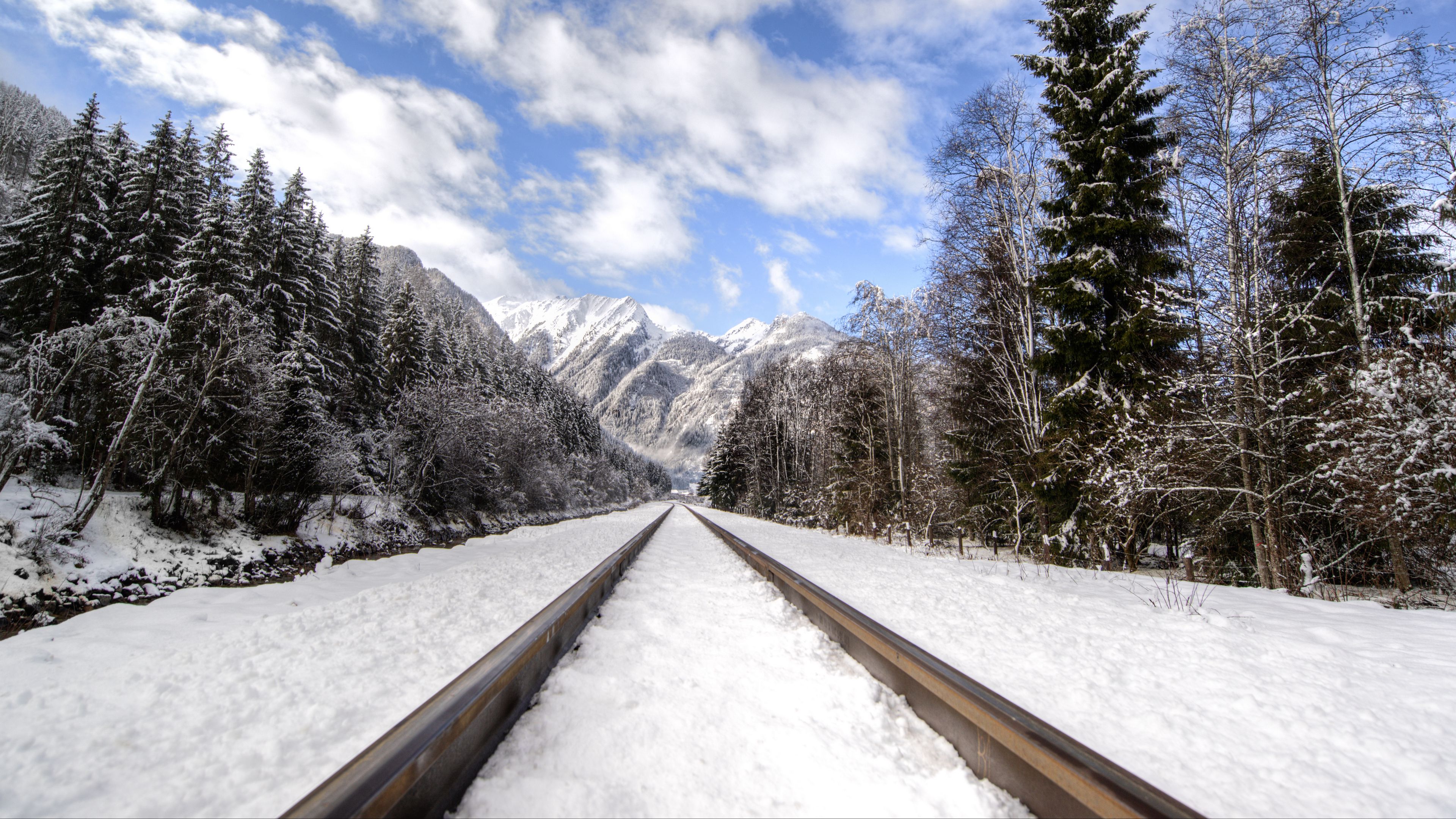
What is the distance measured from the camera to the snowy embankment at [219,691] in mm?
2254

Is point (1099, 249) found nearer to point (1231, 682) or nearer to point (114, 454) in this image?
point (1231, 682)

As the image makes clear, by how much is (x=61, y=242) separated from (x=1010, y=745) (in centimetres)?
3484

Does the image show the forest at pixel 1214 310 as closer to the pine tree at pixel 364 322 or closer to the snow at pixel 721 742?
the snow at pixel 721 742

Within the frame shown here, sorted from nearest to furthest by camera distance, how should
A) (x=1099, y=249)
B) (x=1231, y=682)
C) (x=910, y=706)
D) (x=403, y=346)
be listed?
(x=910, y=706)
(x=1231, y=682)
(x=1099, y=249)
(x=403, y=346)

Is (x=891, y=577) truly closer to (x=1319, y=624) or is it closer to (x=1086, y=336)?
(x=1319, y=624)

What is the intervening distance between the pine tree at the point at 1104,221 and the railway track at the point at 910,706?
9905 mm

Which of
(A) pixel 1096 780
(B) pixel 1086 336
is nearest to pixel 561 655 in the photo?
(A) pixel 1096 780

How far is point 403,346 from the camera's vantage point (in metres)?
33.0

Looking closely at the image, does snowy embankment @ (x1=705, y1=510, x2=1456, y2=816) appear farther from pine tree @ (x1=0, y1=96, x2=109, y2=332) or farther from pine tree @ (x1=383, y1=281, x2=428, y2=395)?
pine tree @ (x1=383, y1=281, x2=428, y2=395)

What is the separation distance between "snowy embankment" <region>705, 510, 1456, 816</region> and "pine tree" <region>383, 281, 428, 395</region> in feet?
108

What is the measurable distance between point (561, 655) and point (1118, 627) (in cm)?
514

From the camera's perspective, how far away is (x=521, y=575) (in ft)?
28.5

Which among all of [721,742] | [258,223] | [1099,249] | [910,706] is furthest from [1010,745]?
[258,223]

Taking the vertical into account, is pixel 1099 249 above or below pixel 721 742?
above
